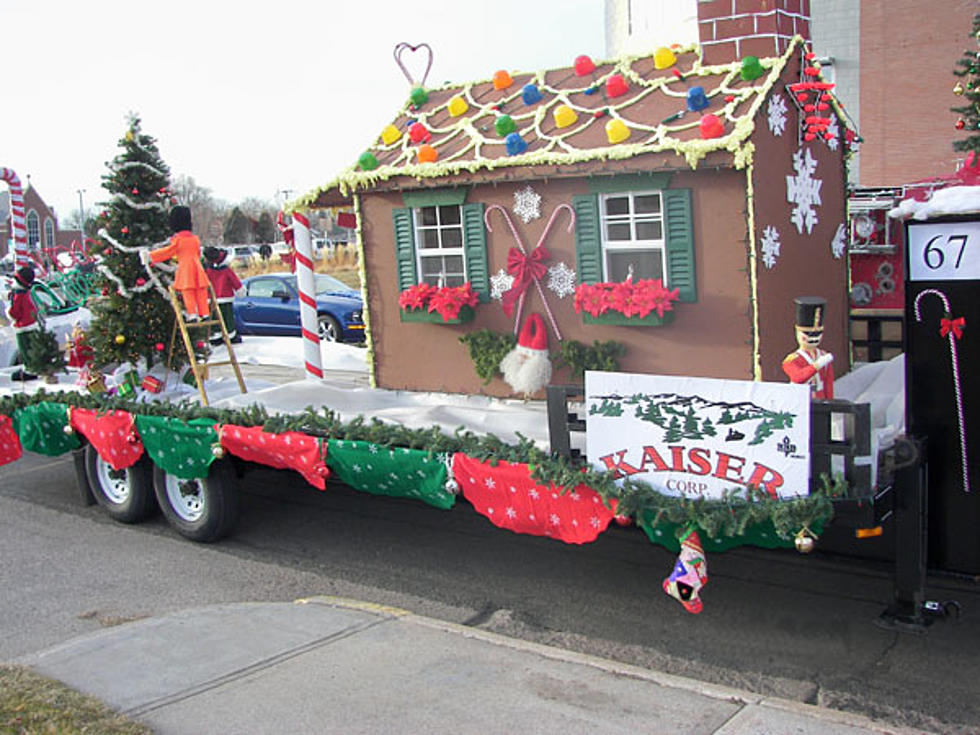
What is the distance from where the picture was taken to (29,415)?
832 centimetres

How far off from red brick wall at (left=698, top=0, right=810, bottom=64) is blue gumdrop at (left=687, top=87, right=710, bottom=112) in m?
0.62

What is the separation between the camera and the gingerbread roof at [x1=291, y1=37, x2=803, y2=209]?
20.8ft

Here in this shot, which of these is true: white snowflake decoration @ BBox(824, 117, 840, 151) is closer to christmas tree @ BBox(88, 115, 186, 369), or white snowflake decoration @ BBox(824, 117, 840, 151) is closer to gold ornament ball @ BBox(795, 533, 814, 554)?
gold ornament ball @ BBox(795, 533, 814, 554)

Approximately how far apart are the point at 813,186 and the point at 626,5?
25.5 m

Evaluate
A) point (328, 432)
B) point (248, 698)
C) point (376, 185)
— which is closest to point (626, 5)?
point (376, 185)

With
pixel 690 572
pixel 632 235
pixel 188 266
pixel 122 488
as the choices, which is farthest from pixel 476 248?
pixel 122 488

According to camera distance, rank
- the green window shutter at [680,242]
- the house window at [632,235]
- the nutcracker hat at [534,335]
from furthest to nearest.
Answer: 1. the nutcracker hat at [534,335]
2. the house window at [632,235]
3. the green window shutter at [680,242]

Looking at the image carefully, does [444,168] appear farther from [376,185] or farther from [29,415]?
[29,415]

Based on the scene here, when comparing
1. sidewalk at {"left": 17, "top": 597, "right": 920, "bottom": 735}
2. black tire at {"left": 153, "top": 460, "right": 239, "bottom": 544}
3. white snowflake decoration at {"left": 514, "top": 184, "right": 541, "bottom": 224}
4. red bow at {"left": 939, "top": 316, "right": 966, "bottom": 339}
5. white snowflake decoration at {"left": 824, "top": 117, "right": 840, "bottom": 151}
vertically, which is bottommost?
sidewalk at {"left": 17, "top": 597, "right": 920, "bottom": 735}

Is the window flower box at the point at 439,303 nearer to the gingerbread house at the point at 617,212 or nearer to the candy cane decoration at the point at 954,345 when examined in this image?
the gingerbread house at the point at 617,212

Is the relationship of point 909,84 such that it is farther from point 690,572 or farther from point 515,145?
→ point 690,572

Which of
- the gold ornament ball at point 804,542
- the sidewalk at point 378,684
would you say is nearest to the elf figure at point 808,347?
the gold ornament ball at point 804,542

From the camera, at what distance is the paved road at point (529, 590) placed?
4891mm

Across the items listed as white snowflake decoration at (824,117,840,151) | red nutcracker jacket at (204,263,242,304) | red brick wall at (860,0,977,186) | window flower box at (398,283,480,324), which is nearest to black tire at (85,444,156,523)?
red nutcracker jacket at (204,263,242,304)
